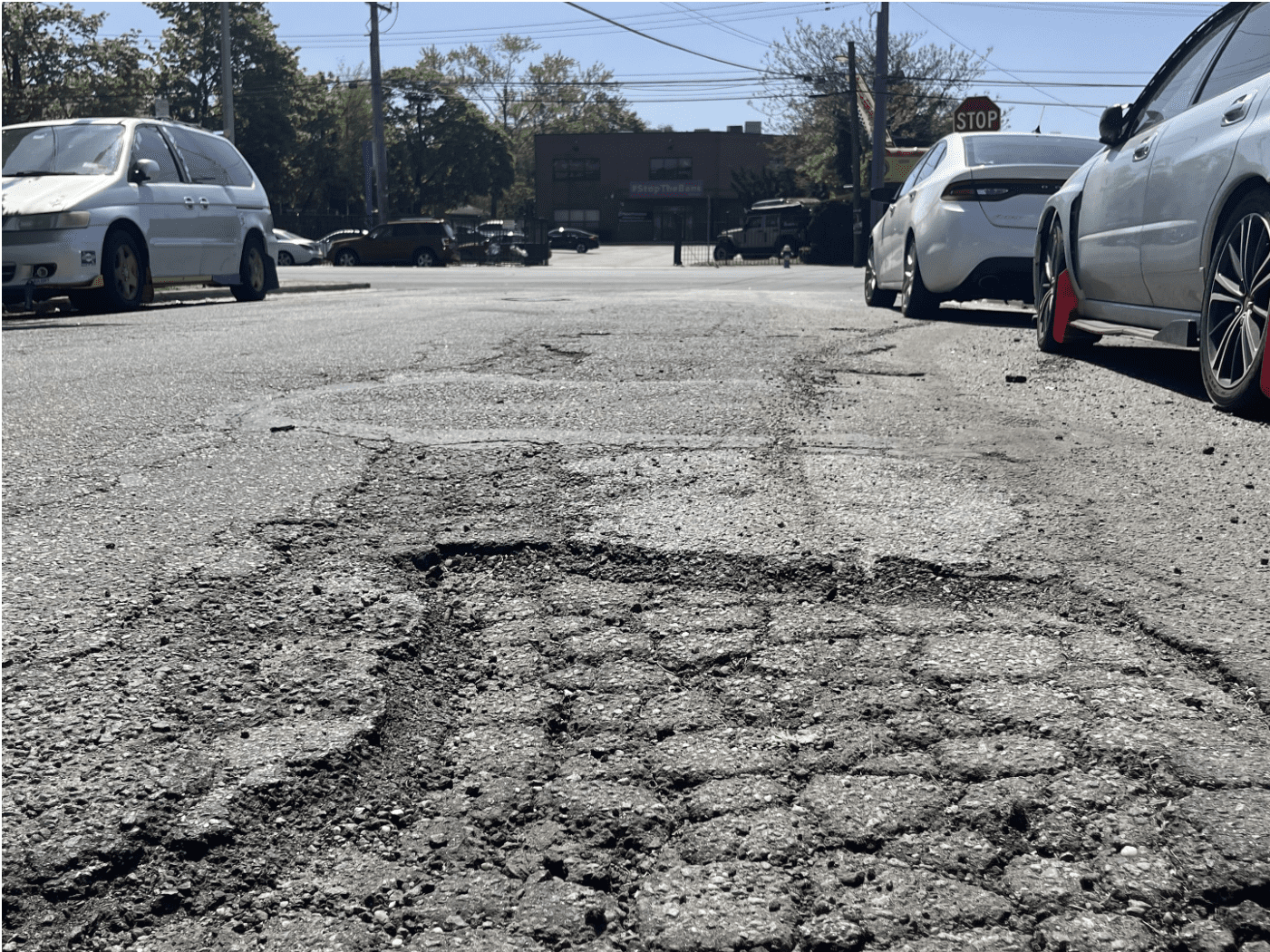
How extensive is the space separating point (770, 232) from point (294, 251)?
17663 millimetres

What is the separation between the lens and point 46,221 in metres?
9.41

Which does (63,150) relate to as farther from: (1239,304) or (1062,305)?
(1239,304)

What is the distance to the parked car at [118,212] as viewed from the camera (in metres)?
9.45

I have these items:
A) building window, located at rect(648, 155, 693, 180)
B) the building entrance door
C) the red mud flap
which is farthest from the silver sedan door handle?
building window, located at rect(648, 155, 693, 180)

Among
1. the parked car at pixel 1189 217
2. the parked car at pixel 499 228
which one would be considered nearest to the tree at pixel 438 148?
the parked car at pixel 499 228

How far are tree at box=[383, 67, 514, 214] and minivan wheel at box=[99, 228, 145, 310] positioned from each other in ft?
197

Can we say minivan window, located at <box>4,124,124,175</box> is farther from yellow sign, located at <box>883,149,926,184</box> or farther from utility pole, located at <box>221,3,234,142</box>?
yellow sign, located at <box>883,149,926,184</box>

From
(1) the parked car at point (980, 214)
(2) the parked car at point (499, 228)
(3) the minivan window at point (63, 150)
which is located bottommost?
(1) the parked car at point (980, 214)

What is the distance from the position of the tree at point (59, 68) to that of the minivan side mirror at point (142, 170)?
1029 inches

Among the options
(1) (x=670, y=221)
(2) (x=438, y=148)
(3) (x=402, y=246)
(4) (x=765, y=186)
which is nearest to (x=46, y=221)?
(3) (x=402, y=246)

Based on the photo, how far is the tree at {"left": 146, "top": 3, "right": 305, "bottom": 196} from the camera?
54906 mm

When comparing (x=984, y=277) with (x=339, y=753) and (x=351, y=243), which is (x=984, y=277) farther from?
(x=351, y=243)

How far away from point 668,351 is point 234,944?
5449 millimetres

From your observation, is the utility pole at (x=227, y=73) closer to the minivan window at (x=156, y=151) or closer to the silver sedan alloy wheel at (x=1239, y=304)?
the minivan window at (x=156, y=151)
